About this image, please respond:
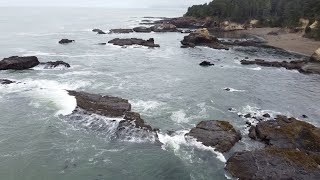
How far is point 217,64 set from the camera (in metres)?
71.9

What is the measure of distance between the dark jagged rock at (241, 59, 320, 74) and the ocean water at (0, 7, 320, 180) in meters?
2.60

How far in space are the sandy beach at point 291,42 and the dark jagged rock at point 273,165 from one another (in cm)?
5918

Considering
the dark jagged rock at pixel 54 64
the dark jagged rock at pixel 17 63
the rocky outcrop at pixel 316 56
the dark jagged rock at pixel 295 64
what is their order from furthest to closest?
the rocky outcrop at pixel 316 56
the dark jagged rock at pixel 295 64
the dark jagged rock at pixel 54 64
the dark jagged rock at pixel 17 63

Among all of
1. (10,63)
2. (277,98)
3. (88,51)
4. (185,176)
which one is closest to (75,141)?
(185,176)

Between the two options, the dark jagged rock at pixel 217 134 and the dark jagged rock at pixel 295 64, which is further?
the dark jagged rock at pixel 295 64

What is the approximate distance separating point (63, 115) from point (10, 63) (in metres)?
28.1

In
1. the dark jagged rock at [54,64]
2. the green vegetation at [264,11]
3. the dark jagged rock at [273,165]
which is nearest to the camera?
the dark jagged rock at [273,165]

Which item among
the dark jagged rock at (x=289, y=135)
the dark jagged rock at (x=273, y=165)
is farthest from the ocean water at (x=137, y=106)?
the dark jagged rock at (x=289, y=135)

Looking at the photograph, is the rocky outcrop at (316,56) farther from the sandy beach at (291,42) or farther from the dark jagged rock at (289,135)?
the dark jagged rock at (289,135)

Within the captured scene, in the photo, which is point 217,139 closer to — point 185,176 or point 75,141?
point 185,176

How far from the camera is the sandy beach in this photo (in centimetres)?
8788

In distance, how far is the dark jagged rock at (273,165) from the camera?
28.2 metres

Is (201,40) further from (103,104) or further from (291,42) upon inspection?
(103,104)

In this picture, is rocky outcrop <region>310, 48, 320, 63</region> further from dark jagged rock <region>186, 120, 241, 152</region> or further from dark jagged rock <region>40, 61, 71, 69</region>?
dark jagged rock <region>40, 61, 71, 69</region>
